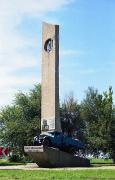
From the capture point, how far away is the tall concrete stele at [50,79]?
112 feet

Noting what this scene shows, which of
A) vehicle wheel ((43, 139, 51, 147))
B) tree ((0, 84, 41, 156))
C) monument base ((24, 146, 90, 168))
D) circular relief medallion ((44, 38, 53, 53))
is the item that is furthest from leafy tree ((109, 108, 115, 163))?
vehicle wheel ((43, 139, 51, 147))

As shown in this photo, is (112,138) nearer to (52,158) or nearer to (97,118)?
(97,118)

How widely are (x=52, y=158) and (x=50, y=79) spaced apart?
5.72m

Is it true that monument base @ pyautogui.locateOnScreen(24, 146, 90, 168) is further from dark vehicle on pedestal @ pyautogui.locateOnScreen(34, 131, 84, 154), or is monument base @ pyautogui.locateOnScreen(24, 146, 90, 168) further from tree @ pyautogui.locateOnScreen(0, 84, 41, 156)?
tree @ pyautogui.locateOnScreen(0, 84, 41, 156)

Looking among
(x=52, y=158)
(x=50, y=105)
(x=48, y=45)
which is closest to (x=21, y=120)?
(x=48, y=45)

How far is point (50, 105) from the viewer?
3462 centimetres

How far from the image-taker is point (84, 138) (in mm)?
57531

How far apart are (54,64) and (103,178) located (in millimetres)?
17215

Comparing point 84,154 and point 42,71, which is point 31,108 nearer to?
point 84,154

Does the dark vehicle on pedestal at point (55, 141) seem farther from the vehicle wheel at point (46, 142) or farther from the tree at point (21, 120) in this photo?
the tree at point (21, 120)

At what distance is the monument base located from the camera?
31841 mm

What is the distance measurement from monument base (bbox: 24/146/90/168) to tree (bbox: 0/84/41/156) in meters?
23.8

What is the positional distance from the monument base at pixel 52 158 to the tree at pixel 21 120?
23.8 m

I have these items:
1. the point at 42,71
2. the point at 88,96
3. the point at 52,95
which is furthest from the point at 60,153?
the point at 88,96
